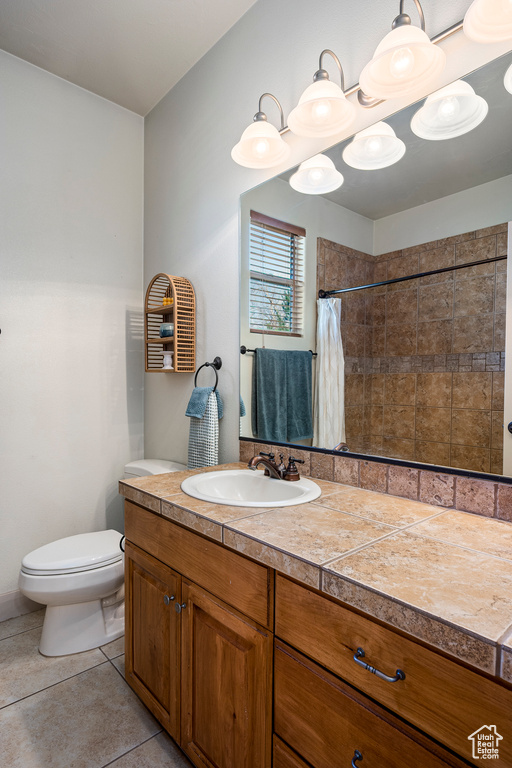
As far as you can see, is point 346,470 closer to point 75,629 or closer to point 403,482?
point 403,482

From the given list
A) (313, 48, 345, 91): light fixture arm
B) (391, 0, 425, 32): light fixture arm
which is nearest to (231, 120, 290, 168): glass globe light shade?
(313, 48, 345, 91): light fixture arm

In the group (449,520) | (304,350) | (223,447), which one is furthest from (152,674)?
(304,350)

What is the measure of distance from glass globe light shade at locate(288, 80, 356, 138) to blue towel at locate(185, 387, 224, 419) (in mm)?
1096

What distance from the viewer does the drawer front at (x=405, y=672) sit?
0.57 metres

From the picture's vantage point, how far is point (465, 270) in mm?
1115

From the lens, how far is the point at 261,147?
156 cm

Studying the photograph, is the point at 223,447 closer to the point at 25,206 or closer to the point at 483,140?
the point at 483,140

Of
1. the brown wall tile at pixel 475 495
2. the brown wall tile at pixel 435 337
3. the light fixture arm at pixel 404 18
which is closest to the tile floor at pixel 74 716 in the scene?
the brown wall tile at pixel 475 495

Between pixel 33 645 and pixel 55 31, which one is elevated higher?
pixel 55 31

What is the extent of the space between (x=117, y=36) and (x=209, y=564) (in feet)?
7.68

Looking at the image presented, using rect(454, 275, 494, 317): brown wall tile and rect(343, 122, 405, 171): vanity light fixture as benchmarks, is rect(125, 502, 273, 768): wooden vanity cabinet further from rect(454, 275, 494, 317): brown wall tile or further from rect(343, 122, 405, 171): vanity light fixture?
rect(343, 122, 405, 171): vanity light fixture

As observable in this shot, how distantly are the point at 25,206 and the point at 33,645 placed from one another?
2.14 metres

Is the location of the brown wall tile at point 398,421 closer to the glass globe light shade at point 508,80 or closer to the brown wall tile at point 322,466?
the brown wall tile at point 322,466

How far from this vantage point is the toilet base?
1812 millimetres
